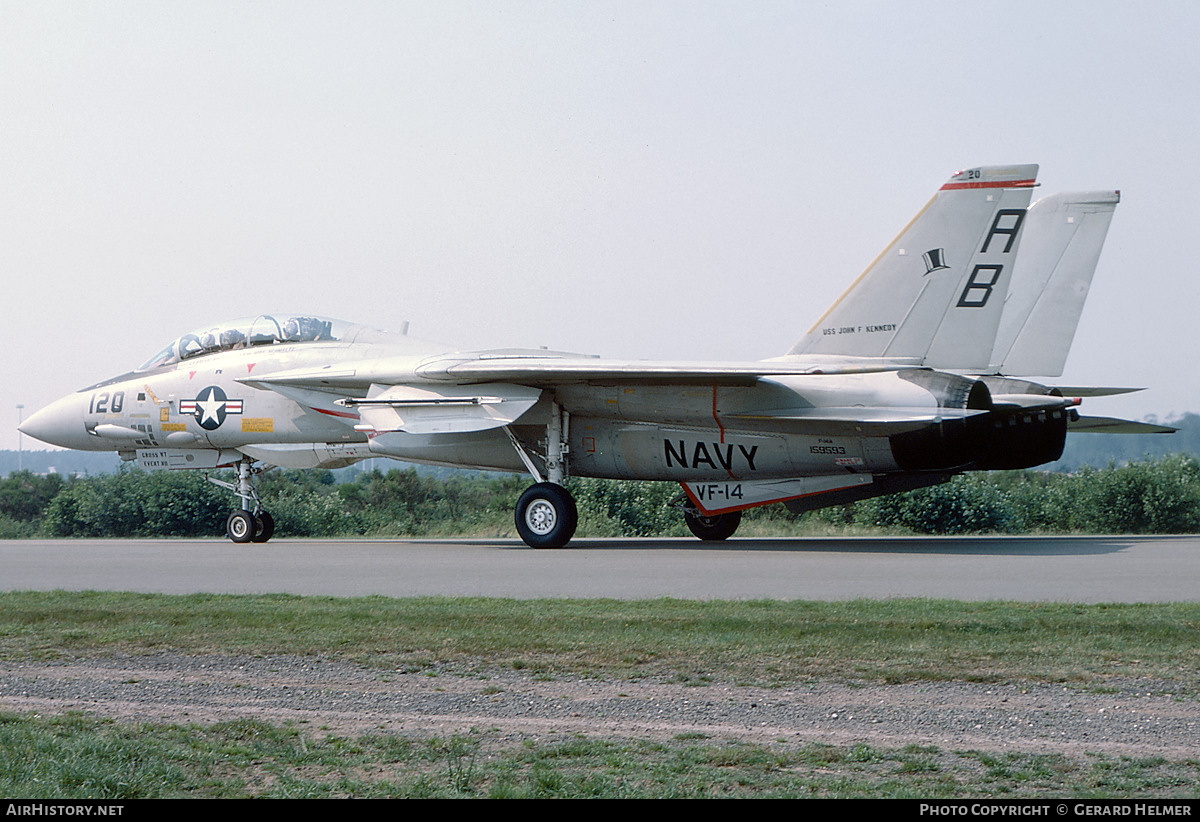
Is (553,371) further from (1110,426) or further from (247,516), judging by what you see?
(1110,426)

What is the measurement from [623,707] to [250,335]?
14.7m

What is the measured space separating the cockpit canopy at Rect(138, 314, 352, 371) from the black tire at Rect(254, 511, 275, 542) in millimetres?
2832

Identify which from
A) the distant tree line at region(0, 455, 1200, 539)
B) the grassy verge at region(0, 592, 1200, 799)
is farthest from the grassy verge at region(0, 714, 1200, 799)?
the distant tree line at region(0, 455, 1200, 539)

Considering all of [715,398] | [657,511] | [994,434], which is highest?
[715,398]

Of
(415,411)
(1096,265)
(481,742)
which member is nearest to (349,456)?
(415,411)

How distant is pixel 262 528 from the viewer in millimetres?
18594

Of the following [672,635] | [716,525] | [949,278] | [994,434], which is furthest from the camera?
[716,525]

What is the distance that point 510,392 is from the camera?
16281 millimetres

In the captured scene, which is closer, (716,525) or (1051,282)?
(1051,282)

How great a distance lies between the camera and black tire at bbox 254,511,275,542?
18547mm

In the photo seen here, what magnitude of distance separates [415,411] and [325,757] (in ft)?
39.3

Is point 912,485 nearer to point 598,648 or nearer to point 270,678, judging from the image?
point 598,648

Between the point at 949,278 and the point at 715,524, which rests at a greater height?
the point at 949,278

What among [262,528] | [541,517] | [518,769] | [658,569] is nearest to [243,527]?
[262,528]
